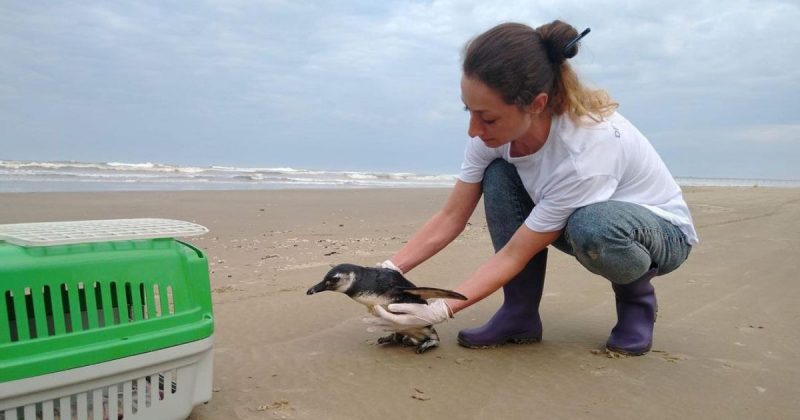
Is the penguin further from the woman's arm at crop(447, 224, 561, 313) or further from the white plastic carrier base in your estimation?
the white plastic carrier base

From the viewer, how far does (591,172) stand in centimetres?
251

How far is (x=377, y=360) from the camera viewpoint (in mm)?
2688

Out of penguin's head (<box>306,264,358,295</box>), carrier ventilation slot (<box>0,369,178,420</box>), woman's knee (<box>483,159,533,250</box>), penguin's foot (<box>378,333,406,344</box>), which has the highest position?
woman's knee (<box>483,159,533,250</box>)

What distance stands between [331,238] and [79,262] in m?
4.85

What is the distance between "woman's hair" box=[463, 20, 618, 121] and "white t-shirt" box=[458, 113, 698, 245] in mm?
117

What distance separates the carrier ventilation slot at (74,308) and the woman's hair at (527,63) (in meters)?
1.37

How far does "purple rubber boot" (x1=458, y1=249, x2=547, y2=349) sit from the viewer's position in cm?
291

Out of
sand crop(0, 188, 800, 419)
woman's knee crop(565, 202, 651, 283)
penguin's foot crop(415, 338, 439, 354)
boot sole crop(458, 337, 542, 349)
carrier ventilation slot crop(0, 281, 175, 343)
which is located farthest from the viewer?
boot sole crop(458, 337, 542, 349)

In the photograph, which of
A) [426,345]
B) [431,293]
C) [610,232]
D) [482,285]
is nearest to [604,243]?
[610,232]

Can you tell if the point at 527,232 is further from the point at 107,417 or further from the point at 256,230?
the point at 256,230

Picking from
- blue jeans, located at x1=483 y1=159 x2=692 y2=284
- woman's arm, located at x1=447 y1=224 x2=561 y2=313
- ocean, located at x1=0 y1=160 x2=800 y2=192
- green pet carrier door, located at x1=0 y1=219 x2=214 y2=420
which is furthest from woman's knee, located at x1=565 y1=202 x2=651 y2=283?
ocean, located at x1=0 y1=160 x2=800 y2=192

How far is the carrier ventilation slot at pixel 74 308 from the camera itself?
160 centimetres

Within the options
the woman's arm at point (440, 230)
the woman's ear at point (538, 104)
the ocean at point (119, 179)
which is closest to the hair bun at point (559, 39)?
the woman's ear at point (538, 104)

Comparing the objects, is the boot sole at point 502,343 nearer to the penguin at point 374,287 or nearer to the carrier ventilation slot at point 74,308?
the penguin at point 374,287
